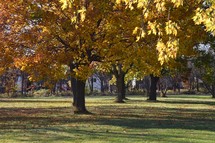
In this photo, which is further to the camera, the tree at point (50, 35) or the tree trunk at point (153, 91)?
the tree trunk at point (153, 91)

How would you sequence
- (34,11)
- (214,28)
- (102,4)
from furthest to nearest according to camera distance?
1. (34,11)
2. (102,4)
3. (214,28)

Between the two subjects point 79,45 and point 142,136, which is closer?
point 142,136

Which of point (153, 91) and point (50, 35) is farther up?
point (50, 35)

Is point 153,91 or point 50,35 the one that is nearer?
point 50,35

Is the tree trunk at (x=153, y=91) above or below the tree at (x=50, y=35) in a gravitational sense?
below

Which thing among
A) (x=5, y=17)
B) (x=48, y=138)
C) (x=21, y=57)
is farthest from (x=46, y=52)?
(x=48, y=138)

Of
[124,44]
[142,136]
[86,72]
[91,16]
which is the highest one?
[91,16]

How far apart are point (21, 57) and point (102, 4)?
626 centimetres

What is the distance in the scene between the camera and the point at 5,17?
850 inches

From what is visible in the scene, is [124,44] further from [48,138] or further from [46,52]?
[48,138]

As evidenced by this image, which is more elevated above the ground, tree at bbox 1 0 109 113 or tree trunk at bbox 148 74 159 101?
tree at bbox 1 0 109 113

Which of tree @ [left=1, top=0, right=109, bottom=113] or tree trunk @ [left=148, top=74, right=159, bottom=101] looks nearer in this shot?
tree @ [left=1, top=0, right=109, bottom=113]

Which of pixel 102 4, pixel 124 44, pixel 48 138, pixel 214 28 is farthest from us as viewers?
pixel 124 44

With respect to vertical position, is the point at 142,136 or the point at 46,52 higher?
the point at 46,52
